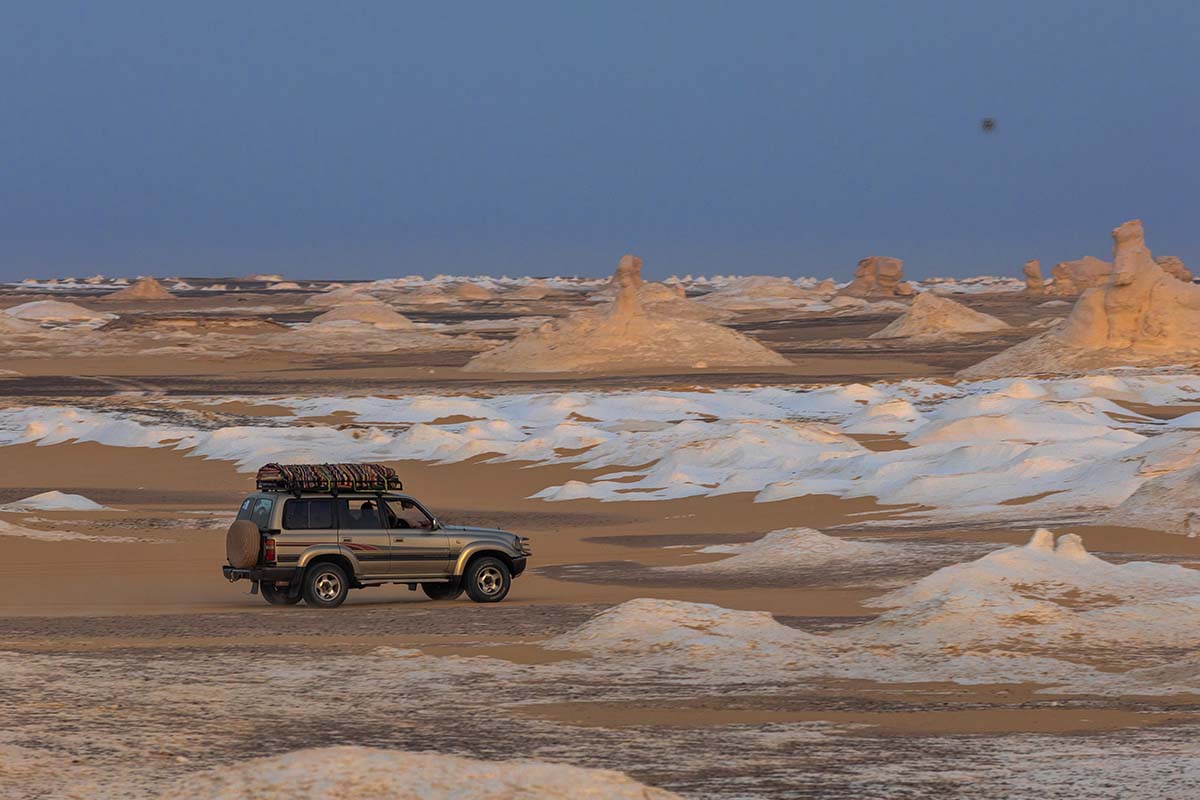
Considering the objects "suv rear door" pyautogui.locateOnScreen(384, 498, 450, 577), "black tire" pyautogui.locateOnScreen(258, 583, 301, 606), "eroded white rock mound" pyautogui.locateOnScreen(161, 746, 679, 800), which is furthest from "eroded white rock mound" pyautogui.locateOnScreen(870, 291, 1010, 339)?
"eroded white rock mound" pyautogui.locateOnScreen(161, 746, 679, 800)

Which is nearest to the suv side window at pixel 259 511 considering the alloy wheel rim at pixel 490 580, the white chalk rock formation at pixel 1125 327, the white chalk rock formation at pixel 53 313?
the alloy wheel rim at pixel 490 580

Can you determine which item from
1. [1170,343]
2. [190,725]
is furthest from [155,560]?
[1170,343]

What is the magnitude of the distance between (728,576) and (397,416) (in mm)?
38070

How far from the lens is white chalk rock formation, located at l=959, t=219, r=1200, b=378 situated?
236ft

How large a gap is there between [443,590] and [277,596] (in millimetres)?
1977

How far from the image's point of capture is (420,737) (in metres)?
10.6

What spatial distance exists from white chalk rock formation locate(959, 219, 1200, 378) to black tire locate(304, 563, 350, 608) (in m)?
56.9

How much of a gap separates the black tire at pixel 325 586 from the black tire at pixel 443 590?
1.26 metres

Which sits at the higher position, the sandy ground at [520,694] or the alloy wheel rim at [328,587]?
the alloy wheel rim at [328,587]

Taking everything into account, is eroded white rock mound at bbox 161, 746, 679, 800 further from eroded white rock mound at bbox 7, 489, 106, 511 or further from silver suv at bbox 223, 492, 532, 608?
eroded white rock mound at bbox 7, 489, 106, 511

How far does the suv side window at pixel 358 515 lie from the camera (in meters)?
19.3

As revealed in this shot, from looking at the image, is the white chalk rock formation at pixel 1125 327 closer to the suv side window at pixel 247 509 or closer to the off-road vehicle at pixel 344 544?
the off-road vehicle at pixel 344 544

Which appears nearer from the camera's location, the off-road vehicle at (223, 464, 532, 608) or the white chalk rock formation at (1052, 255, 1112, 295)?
the off-road vehicle at (223, 464, 532, 608)

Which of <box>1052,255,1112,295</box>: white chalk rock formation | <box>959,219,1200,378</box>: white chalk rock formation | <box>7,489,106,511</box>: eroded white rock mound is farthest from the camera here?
<box>1052,255,1112,295</box>: white chalk rock formation
